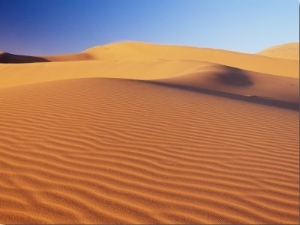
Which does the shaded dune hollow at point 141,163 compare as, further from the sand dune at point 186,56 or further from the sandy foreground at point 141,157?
the sand dune at point 186,56

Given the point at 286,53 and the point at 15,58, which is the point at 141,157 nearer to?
the point at 15,58

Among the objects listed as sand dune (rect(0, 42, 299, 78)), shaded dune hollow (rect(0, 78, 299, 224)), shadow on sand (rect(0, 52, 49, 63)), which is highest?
sand dune (rect(0, 42, 299, 78))

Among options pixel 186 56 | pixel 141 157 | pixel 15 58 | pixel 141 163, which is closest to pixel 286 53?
pixel 186 56

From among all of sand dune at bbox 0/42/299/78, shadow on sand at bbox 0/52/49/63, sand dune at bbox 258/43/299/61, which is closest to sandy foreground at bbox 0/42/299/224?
sand dune at bbox 0/42/299/78

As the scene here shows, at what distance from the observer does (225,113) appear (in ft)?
24.2

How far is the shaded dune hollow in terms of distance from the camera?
314 cm

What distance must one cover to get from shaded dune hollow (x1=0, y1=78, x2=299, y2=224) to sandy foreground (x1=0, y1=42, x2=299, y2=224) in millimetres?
12

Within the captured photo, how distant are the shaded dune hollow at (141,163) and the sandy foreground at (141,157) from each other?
1cm

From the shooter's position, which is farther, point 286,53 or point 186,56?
point 286,53

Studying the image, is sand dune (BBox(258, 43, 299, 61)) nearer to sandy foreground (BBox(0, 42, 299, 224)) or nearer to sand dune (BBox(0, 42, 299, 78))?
sand dune (BBox(0, 42, 299, 78))

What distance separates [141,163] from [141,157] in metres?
0.19

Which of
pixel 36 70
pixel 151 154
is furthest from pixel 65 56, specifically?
pixel 151 154

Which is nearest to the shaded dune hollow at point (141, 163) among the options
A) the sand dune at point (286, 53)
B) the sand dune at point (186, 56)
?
the sand dune at point (186, 56)

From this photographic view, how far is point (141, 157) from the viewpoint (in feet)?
14.3
